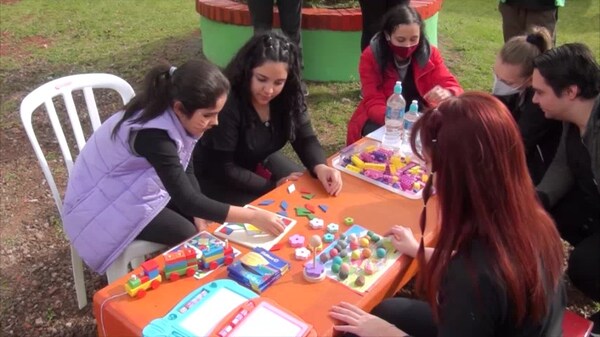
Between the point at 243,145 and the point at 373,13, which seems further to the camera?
the point at 373,13

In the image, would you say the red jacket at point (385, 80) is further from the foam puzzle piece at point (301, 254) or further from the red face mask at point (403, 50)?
the foam puzzle piece at point (301, 254)

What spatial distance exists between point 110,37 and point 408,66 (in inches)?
170

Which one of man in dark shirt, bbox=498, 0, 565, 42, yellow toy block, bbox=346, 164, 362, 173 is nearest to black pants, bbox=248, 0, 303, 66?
man in dark shirt, bbox=498, 0, 565, 42

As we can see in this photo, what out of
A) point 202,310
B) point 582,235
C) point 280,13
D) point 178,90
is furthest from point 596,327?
point 280,13

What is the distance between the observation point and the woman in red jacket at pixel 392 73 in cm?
A: 323

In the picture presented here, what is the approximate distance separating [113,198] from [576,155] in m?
2.01

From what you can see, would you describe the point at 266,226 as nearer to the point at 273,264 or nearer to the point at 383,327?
the point at 273,264

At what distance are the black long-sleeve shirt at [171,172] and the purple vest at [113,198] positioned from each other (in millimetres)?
71

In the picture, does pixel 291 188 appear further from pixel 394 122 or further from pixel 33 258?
pixel 33 258

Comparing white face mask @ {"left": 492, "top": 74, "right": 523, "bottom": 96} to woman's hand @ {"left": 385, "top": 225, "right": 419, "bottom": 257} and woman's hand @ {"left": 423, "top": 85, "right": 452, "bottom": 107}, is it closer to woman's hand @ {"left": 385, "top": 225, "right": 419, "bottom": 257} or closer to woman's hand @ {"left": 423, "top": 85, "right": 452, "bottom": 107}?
woman's hand @ {"left": 423, "top": 85, "right": 452, "bottom": 107}

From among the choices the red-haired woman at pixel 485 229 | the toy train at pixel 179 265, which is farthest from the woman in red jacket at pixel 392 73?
the red-haired woman at pixel 485 229

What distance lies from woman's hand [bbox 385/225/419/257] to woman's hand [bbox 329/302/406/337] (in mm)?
318

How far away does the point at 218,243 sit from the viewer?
1.84 m

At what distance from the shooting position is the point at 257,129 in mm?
2725
